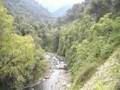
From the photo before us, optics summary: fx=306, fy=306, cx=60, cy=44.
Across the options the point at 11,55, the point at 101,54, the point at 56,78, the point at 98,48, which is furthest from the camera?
the point at 56,78

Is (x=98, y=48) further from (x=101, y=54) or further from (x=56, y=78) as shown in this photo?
(x=56, y=78)

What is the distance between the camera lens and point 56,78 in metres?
55.1

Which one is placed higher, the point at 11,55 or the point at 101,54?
the point at 11,55

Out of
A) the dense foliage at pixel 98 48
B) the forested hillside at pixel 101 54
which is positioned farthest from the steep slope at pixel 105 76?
the dense foliage at pixel 98 48

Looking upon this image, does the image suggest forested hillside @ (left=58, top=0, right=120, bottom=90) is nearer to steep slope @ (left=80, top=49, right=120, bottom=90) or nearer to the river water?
steep slope @ (left=80, top=49, right=120, bottom=90)

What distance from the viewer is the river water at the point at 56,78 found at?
153ft

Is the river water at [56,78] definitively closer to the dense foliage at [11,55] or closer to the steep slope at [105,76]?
the dense foliage at [11,55]

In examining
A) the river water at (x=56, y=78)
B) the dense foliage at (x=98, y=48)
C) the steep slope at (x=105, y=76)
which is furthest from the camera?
the river water at (x=56, y=78)

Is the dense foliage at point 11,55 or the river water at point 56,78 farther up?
the dense foliage at point 11,55

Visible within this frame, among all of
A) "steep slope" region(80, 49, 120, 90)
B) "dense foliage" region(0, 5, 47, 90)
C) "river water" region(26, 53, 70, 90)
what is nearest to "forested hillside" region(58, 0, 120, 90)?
"steep slope" region(80, 49, 120, 90)

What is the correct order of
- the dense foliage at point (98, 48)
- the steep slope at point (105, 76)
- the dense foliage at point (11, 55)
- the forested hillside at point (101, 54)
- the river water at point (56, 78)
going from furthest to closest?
the river water at point (56, 78) < the dense foliage at point (11, 55) < the dense foliage at point (98, 48) < the forested hillside at point (101, 54) < the steep slope at point (105, 76)

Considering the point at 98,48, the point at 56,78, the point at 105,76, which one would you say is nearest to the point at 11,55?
the point at 98,48

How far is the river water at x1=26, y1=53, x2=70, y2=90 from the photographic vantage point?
153 ft

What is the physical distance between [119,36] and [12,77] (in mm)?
14367
